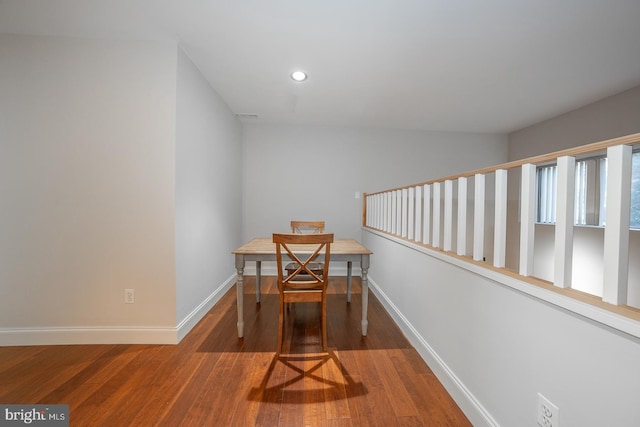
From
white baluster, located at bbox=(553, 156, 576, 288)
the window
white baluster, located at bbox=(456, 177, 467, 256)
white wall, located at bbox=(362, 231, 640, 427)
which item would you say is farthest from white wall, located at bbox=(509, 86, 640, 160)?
white baluster, located at bbox=(553, 156, 576, 288)

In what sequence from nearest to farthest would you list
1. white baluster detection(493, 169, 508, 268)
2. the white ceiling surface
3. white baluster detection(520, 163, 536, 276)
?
white baluster detection(520, 163, 536, 276)
white baluster detection(493, 169, 508, 268)
the white ceiling surface

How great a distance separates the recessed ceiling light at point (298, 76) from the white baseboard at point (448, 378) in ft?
7.98

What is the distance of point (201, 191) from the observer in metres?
2.68

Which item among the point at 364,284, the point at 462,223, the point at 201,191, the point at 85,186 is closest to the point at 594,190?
the point at 462,223

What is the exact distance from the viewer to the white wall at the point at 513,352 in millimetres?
756

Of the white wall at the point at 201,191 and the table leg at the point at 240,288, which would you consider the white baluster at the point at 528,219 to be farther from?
the white wall at the point at 201,191

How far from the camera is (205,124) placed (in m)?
2.75

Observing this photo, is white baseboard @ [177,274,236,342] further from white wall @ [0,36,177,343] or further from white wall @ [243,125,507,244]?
white wall @ [243,125,507,244]

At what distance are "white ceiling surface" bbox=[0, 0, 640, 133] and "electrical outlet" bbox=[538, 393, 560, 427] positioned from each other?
212cm

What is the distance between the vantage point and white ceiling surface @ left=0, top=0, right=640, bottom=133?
70.2 inches

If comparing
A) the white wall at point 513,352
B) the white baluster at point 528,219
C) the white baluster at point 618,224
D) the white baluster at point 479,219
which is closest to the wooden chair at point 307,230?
the white wall at point 513,352

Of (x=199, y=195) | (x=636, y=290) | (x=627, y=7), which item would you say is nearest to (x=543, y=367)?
(x=627, y=7)

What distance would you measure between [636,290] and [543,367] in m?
3.17

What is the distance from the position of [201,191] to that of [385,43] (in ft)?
6.86
